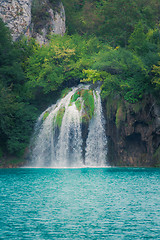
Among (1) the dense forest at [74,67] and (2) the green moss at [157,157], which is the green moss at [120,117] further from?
(2) the green moss at [157,157]

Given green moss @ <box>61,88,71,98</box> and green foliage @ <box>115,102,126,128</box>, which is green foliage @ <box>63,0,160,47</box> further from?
green foliage @ <box>115,102,126,128</box>

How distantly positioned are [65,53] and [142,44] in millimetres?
9218

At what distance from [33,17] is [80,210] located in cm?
4032

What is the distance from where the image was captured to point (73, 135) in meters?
35.8

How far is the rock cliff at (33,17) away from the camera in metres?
47.4

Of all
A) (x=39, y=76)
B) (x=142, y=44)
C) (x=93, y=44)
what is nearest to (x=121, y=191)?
(x=142, y=44)

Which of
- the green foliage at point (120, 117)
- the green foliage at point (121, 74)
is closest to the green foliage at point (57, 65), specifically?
the green foliage at point (121, 74)

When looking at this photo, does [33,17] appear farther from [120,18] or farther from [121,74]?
[121,74]

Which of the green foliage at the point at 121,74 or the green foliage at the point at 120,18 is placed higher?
the green foliage at the point at 120,18

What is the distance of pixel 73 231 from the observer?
465 inches

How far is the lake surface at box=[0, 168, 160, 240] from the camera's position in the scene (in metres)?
11.7

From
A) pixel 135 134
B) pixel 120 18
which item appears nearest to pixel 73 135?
pixel 135 134

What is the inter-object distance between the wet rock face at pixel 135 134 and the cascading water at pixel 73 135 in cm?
106

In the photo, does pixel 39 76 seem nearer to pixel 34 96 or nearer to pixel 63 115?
pixel 34 96
